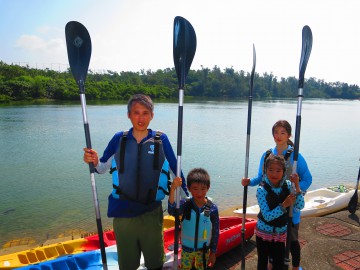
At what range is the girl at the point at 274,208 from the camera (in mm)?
2639

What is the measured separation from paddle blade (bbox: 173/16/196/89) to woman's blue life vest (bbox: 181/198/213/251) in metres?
1.09

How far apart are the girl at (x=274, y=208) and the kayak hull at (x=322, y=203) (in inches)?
153

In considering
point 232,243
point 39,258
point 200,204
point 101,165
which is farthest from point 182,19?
point 39,258

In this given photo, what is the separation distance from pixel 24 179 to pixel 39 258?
7600mm

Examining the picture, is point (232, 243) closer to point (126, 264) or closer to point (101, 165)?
point (126, 264)

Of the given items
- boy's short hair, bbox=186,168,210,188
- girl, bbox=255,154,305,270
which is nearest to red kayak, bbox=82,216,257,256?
girl, bbox=255,154,305,270

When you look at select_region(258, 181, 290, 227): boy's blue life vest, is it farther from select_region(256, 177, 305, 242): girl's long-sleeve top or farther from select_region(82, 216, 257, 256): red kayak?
select_region(82, 216, 257, 256): red kayak

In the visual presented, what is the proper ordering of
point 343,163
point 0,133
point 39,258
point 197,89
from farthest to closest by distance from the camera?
point 197,89 → point 0,133 → point 343,163 → point 39,258

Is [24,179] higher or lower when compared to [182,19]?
lower

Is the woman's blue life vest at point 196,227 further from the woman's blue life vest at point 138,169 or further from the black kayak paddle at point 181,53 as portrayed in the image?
the woman's blue life vest at point 138,169

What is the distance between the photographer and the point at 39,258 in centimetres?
431

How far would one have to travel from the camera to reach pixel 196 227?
2568mm

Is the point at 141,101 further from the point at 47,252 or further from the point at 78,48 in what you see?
the point at 47,252

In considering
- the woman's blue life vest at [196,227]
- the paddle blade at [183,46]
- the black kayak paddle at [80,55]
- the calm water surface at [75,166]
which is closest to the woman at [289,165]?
the woman's blue life vest at [196,227]
